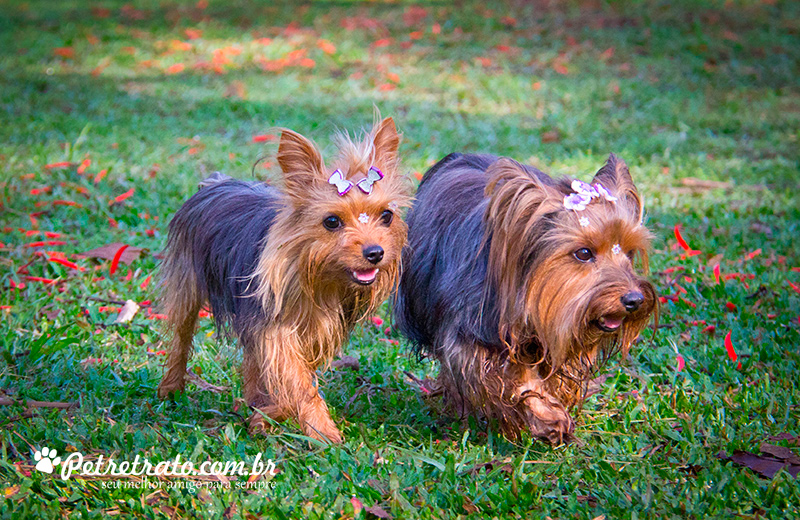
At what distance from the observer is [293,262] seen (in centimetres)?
390

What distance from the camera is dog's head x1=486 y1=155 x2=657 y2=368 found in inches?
144

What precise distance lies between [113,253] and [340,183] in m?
3.52

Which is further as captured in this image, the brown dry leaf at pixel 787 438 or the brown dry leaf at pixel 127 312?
the brown dry leaf at pixel 127 312

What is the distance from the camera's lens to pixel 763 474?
13.0 ft

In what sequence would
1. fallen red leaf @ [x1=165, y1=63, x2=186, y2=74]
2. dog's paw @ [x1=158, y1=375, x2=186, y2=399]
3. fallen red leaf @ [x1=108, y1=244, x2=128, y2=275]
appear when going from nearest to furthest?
dog's paw @ [x1=158, y1=375, x2=186, y2=399] → fallen red leaf @ [x1=108, y1=244, x2=128, y2=275] → fallen red leaf @ [x1=165, y1=63, x2=186, y2=74]

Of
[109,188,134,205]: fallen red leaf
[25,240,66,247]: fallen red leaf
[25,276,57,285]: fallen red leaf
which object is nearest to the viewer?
[25,276,57,285]: fallen red leaf

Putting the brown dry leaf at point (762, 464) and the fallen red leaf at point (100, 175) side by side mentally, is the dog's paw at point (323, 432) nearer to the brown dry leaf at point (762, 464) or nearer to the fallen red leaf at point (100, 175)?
the brown dry leaf at point (762, 464)

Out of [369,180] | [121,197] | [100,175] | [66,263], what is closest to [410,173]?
[369,180]

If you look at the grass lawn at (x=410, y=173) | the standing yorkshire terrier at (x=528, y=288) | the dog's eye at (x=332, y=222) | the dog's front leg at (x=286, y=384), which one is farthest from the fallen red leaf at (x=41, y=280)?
the dog's eye at (x=332, y=222)

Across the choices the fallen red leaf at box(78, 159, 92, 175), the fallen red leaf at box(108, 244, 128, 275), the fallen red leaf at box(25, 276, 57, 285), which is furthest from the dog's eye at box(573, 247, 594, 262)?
the fallen red leaf at box(78, 159, 92, 175)

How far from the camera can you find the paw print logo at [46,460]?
391 cm

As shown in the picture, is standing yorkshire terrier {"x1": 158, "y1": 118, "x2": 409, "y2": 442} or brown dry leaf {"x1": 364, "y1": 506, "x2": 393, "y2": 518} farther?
standing yorkshire terrier {"x1": 158, "y1": 118, "x2": 409, "y2": 442}

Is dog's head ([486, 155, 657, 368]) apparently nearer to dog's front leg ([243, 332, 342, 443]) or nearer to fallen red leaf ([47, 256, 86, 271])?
dog's front leg ([243, 332, 342, 443])

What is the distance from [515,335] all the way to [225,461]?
5.27 ft
